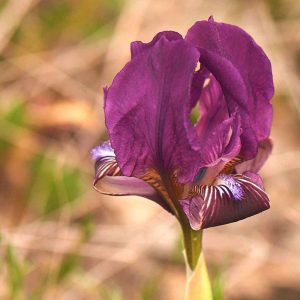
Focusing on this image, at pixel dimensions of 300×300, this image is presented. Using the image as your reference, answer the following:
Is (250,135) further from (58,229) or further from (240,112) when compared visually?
(58,229)

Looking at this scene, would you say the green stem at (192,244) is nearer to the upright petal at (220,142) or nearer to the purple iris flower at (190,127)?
the purple iris flower at (190,127)

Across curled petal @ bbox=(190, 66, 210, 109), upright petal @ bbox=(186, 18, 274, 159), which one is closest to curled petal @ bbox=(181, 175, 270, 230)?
upright petal @ bbox=(186, 18, 274, 159)

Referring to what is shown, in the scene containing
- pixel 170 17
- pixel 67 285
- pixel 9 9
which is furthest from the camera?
pixel 170 17

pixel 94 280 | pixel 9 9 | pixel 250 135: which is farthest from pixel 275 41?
pixel 250 135

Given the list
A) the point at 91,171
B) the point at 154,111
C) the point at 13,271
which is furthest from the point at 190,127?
the point at 91,171

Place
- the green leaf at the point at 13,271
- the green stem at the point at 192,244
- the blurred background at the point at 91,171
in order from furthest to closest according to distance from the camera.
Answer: the blurred background at the point at 91,171 → the green leaf at the point at 13,271 → the green stem at the point at 192,244

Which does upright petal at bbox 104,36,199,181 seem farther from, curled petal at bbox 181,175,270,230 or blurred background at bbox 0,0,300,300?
blurred background at bbox 0,0,300,300

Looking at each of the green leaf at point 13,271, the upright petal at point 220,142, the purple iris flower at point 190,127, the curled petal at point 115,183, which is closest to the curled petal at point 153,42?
the purple iris flower at point 190,127
